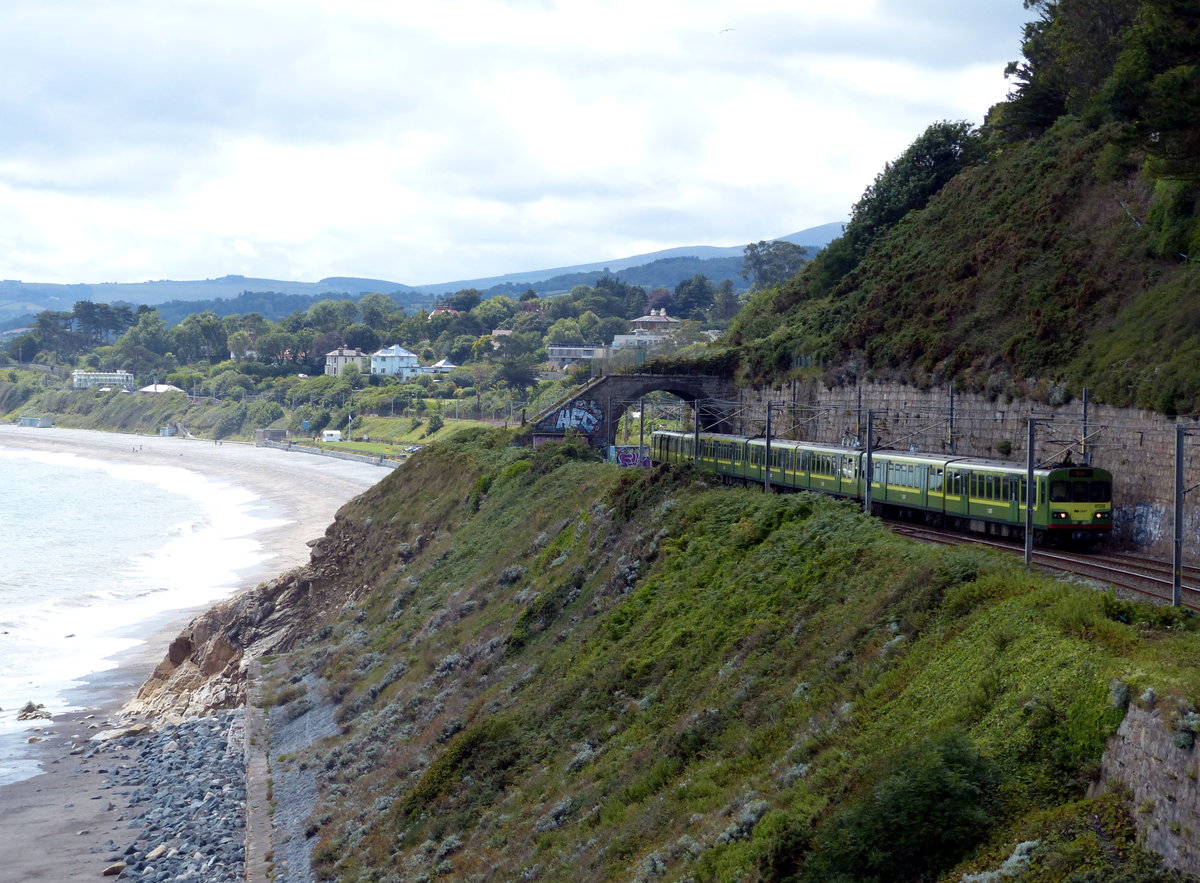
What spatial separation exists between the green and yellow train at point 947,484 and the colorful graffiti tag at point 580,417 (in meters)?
15.0

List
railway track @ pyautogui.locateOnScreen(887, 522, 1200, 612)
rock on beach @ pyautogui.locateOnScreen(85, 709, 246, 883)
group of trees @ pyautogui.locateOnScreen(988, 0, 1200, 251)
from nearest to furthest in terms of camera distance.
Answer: railway track @ pyautogui.locateOnScreen(887, 522, 1200, 612) → rock on beach @ pyautogui.locateOnScreen(85, 709, 246, 883) → group of trees @ pyautogui.locateOnScreen(988, 0, 1200, 251)

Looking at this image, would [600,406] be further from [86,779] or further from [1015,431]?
[86,779]

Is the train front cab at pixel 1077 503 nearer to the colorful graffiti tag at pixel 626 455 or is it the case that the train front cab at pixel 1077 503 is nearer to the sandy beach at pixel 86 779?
the sandy beach at pixel 86 779

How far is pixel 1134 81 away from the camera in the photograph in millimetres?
41969

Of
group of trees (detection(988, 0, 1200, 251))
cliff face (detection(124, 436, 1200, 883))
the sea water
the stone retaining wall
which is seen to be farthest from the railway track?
the sea water

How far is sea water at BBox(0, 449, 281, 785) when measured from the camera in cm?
4644

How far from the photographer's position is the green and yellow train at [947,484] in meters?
30.2

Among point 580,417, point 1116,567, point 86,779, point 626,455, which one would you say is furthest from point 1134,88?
point 86,779

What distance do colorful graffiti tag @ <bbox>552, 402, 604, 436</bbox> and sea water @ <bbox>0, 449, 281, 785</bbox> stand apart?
1984 centimetres

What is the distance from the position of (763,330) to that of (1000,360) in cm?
2973

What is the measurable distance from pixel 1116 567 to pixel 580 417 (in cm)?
3797

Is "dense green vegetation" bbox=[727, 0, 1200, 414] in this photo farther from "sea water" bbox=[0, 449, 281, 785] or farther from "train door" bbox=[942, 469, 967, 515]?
"sea water" bbox=[0, 449, 281, 785]

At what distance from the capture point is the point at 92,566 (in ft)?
234

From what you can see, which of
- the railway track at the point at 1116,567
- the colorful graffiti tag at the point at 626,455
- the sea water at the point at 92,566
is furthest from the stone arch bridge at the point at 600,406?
the railway track at the point at 1116,567
